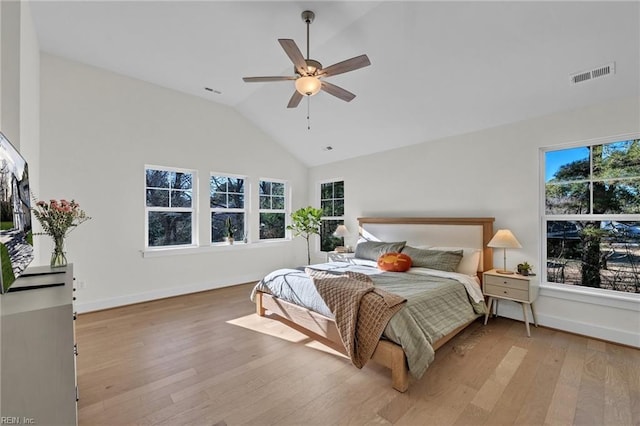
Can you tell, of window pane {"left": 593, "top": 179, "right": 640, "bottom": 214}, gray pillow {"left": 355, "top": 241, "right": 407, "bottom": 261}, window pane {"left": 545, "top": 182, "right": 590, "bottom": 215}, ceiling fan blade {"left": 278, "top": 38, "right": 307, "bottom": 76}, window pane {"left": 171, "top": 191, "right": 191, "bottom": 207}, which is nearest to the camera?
ceiling fan blade {"left": 278, "top": 38, "right": 307, "bottom": 76}

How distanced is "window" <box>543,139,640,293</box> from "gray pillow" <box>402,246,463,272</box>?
1053 mm

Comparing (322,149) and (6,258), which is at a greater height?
(322,149)

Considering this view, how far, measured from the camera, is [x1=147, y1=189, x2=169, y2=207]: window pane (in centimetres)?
448

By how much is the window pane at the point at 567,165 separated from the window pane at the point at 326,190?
12.2 ft

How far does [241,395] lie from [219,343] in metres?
0.95

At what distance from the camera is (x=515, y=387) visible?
2.19 meters

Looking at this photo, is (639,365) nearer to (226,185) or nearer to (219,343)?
(219,343)

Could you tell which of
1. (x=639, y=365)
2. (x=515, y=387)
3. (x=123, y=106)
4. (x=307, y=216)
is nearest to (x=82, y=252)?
(x=123, y=106)

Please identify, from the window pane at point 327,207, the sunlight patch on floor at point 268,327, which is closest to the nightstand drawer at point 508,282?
the sunlight patch on floor at point 268,327

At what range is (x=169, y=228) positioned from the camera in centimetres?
468

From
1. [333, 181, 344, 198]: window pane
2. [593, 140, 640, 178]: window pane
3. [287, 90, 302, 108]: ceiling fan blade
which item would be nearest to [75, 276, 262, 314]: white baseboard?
[333, 181, 344, 198]: window pane

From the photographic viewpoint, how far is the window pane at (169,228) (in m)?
4.52

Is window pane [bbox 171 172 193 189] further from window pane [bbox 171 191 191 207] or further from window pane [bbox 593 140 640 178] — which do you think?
window pane [bbox 593 140 640 178]

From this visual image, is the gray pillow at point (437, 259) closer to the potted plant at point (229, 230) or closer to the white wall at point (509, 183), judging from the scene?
the white wall at point (509, 183)
